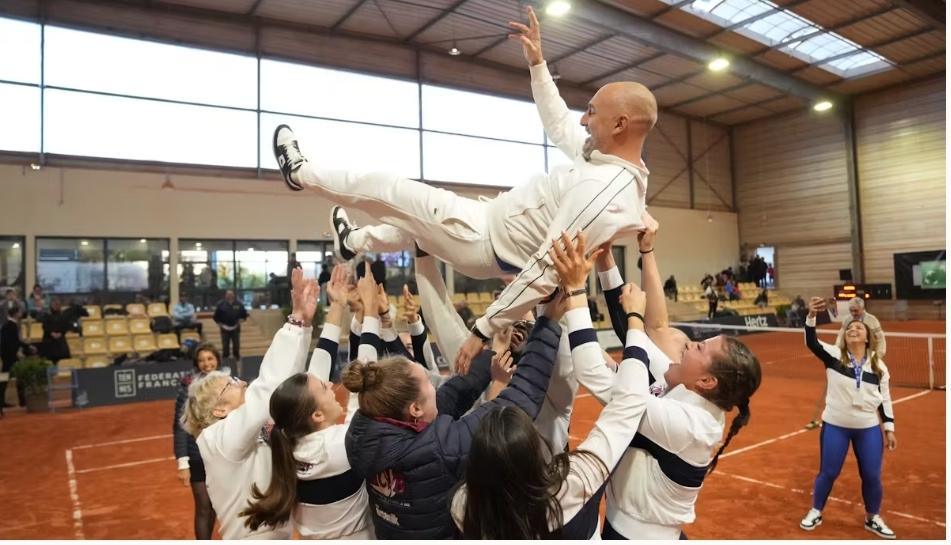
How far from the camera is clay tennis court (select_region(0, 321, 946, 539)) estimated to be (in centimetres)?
445

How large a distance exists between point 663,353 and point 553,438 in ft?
1.65

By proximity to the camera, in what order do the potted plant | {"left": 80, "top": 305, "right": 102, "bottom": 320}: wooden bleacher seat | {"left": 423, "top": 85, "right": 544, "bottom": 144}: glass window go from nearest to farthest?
1. the potted plant
2. {"left": 80, "top": 305, "right": 102, "bottom": 320}: wooden bleacher seat
3. {"left": 423, "top": 85, "right": 544, "bottom": 144}: glass window

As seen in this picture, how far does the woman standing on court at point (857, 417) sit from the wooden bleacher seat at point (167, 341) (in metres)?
10.7

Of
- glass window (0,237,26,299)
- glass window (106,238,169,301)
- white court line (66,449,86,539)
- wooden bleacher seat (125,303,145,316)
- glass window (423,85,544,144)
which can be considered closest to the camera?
white court line (66,449,86,539)

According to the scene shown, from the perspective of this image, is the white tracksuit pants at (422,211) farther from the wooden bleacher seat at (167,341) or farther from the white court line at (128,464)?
the wooden bleacher seat at (167,341)

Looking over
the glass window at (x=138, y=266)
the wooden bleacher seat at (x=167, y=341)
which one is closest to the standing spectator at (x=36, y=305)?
the glass window at (x=138, y=266)

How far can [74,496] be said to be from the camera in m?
5.39

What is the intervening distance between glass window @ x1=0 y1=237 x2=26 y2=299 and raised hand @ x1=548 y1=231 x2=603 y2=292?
13505 mm

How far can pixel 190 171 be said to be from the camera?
13312 mm

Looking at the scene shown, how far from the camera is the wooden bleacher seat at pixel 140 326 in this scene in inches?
471

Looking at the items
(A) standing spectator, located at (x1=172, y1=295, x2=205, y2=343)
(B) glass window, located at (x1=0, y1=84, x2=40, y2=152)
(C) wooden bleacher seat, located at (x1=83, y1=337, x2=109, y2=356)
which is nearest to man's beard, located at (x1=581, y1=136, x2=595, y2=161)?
(C) wooden bleacher seat, located at (x1=83, y1=337, x2=109, y2=356)

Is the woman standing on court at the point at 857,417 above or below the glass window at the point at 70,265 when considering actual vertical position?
below

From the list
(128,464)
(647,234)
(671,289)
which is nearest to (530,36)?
(647,234)

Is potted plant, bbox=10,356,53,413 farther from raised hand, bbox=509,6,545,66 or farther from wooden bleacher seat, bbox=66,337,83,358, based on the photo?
raised hand, bbox=509,6,545,66
